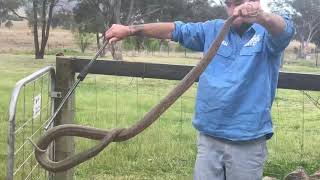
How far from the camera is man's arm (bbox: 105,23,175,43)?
326cm

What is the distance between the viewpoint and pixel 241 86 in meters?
3.13

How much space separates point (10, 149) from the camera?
3295 mm

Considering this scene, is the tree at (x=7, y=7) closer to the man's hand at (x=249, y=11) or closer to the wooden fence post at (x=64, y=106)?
the wooden fence post at (x=64, y=106)

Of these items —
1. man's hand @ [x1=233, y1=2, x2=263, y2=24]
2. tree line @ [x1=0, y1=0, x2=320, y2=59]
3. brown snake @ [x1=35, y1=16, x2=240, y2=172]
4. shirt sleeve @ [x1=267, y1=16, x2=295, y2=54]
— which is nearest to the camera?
brown snake @ [x1=35, y1=16, x2=240, y2=172]

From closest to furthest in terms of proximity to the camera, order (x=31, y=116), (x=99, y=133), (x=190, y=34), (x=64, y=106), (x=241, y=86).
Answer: (x=99, y=133), (x=241, y=86), (x=190, y=34), (x=31, y=116), (x=64, y=106)

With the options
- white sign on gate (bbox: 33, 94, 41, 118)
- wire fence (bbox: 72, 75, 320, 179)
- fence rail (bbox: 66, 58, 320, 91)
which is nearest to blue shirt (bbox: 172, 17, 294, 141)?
white sign on gate (bbox: 33, 94, 41, 118)

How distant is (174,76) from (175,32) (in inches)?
49.0

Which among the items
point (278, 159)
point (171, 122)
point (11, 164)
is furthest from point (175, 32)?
point (171, 122)

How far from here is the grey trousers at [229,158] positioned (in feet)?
10.5

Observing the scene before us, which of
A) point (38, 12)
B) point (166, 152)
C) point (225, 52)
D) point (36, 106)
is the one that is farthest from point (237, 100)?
point (38, 12)

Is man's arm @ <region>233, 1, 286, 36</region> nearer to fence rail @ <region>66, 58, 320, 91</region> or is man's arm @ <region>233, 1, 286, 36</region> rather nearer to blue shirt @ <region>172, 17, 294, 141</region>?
blue shirt @ <region>172, 17, 294, 141</region>

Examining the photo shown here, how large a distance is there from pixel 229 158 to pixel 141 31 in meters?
0.83

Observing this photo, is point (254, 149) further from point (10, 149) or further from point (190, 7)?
point (190, 7)

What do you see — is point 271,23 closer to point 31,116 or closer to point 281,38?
point 281,38
